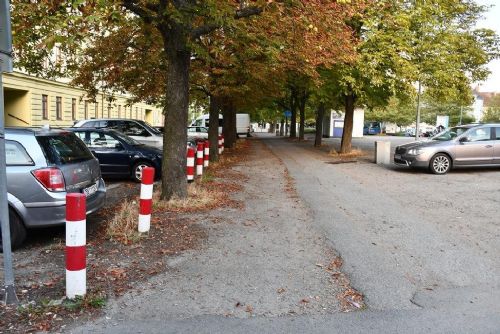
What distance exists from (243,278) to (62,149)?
134 inches

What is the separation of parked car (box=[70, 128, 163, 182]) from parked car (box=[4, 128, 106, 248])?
598 centimetres

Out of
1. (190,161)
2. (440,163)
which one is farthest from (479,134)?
(190,161)

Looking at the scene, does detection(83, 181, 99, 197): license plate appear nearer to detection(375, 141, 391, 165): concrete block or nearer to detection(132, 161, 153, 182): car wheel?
detection(132, 161, 153, 182): car wheel

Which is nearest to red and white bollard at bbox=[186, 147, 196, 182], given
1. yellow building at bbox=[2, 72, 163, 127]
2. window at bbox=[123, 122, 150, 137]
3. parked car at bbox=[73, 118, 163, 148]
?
parked car at bbox=[73, 118, 163, 148]

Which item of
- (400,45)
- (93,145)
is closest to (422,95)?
(400,45)

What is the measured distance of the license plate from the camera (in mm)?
6812

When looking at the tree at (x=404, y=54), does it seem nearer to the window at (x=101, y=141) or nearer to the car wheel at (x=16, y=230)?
the window at (x=101, y=141)

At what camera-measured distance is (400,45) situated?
1761cm

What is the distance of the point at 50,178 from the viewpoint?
6.19 meters

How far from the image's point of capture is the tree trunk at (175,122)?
859cm

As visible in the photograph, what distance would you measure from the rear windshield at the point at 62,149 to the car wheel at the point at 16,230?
2.70 feet

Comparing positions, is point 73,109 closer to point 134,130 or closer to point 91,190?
point 134,130

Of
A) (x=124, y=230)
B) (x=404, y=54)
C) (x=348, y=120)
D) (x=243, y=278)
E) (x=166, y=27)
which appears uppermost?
(x=404, y=54)

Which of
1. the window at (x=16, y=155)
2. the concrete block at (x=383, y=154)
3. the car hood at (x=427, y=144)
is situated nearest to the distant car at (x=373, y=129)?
the concrete block at (x=383, y=154)
